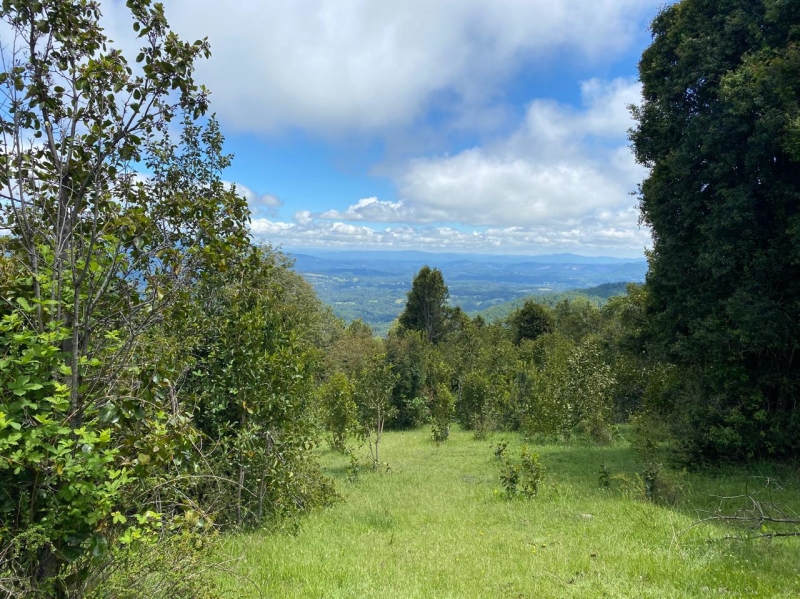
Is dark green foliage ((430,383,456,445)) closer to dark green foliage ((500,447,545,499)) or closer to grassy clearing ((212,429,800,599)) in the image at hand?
grassy clearing ((212,429,800,599))

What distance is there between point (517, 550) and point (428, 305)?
41.2 metres

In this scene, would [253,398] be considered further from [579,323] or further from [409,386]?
[579,323]

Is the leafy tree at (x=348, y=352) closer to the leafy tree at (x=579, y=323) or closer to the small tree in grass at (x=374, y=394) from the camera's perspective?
the small tree in grass at (x=374, y=394)

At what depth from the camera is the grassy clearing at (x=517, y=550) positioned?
5.03m

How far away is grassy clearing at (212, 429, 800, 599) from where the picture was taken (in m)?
5.03

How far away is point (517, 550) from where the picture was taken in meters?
6.41

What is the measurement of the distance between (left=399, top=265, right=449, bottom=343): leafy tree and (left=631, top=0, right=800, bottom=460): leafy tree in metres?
34.1

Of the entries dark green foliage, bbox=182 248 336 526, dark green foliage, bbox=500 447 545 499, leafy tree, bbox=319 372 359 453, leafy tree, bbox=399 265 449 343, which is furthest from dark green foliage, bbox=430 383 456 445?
leafy tree, bbox=399 265 449 343

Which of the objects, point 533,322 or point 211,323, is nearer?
point 211,323

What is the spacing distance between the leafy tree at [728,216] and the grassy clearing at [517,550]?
1582mm

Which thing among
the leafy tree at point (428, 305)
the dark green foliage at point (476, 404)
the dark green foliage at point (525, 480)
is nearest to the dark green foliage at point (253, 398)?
the dark green foliage at point (525, 480)

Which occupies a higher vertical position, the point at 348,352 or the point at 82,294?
the point at 82,294

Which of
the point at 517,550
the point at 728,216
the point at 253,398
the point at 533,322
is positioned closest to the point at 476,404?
the point at 728,216

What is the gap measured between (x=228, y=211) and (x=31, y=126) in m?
1.34
